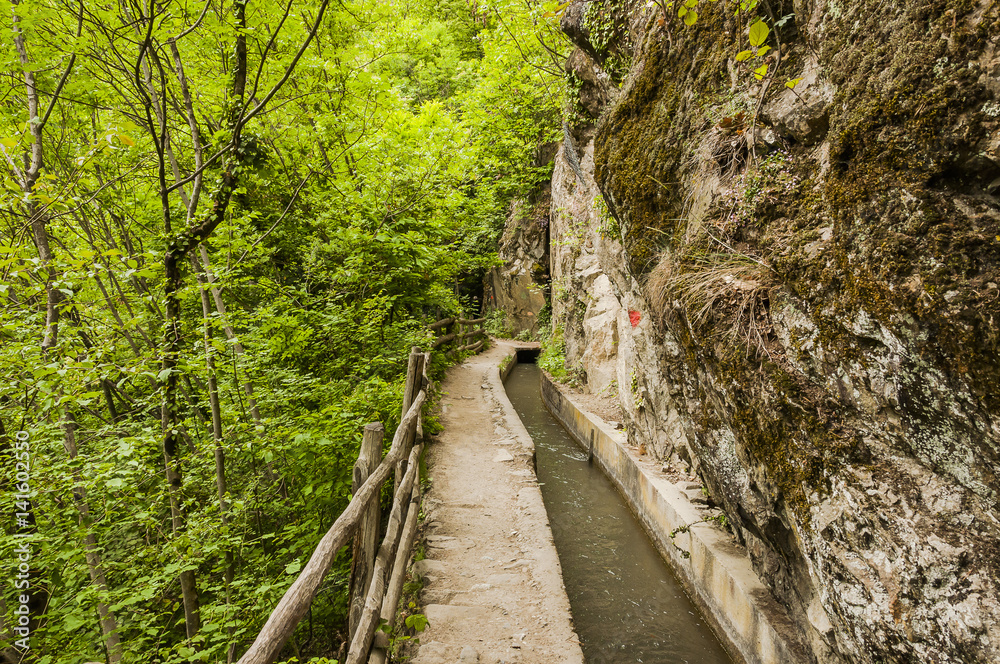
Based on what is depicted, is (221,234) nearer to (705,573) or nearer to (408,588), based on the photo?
(408,588)

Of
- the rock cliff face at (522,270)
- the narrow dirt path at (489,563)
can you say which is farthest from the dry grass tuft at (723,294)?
the rock cliff face at (522,270)

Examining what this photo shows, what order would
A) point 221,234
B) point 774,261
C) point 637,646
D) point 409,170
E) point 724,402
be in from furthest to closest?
point 409,170, point 221,234, point 637,646, point 724,402, point 774,261

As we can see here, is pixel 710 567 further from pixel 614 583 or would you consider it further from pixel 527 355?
Answer: pixel 527 355

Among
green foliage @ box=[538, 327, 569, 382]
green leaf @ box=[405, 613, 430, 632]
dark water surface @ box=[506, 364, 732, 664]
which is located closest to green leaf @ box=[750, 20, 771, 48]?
green leaf @ box=[405, 613, 430, 632]

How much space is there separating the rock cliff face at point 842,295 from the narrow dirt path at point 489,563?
1.64 metres

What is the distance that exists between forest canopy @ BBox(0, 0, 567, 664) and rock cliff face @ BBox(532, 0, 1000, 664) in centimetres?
160

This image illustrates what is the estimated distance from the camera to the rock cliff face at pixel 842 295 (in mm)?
1736

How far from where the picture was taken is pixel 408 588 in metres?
3.50

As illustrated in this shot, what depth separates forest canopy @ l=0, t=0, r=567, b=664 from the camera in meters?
3.23

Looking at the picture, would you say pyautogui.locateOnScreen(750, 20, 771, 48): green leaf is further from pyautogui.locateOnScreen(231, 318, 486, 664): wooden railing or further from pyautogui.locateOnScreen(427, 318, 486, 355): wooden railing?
pyautogui.locateOnScreen(427, 318, 486, 355): wooden railing

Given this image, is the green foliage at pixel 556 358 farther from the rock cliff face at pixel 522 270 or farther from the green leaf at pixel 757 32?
the green leaf at pixel 757 32

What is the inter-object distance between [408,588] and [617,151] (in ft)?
14.2

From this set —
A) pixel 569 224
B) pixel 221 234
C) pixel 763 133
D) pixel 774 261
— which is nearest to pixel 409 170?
pixel 221 234

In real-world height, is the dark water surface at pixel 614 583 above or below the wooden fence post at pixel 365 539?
below
